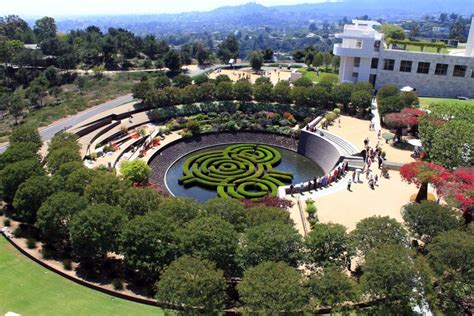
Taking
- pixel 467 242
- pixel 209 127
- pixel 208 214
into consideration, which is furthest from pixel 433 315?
pixel 209 127

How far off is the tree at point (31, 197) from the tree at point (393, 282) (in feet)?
73.7

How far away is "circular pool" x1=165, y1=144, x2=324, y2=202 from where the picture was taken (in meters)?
42.5

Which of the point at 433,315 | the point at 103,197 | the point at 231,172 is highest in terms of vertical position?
the point at 103,197

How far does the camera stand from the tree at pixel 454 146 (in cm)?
3447

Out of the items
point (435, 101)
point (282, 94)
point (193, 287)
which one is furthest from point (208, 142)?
point (193, 287)

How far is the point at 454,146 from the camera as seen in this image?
3478cm

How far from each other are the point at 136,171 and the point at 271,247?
20583 mm

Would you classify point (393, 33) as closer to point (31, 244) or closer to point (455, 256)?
point (455, 256)

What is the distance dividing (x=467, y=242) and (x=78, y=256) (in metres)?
23.9

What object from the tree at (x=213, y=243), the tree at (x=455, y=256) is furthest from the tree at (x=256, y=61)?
the tree at (x=455, y=256)

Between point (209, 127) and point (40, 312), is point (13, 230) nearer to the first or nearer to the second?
point (40, 312)

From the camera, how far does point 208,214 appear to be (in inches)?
1022

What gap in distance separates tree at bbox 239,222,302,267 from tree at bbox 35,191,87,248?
1191cm

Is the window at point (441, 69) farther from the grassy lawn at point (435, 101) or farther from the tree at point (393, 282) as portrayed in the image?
the tree at point (393, 282)
